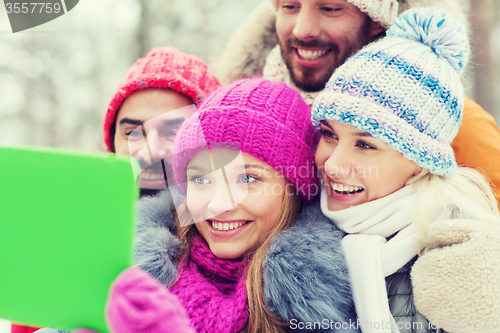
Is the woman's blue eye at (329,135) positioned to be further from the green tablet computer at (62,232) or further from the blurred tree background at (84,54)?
the blurred tree background at (84,54)

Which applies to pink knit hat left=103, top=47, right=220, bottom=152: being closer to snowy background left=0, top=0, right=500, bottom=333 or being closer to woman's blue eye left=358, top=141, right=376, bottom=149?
woman's blue eye left=358, top=141, right=376, bottom=149

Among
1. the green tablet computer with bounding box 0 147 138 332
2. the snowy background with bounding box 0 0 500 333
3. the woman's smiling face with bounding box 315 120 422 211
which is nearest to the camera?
the green tablet computer with bounding box 0 147 138 332

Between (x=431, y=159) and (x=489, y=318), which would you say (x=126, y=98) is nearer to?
(x=431, y=159)

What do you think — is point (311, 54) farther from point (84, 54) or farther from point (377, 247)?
point (84, 54)

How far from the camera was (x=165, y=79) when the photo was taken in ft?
7.02

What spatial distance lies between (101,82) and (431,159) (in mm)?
6748

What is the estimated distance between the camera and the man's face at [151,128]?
2.03 m

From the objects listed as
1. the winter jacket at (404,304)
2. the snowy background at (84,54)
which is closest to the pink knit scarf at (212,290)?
the winter jacket at (404,304)

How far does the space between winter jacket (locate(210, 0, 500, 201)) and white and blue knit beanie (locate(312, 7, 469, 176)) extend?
0.27 m

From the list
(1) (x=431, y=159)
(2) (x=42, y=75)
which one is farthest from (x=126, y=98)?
(2) (x=42, y=75)

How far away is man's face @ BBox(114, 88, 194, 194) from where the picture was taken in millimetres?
2025

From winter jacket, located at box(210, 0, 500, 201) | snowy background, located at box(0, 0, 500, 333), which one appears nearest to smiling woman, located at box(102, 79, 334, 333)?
winter jacket, located at box(210, 0, 500, 201)

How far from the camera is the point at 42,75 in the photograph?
6.57 meters

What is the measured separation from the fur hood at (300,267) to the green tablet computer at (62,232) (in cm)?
55
